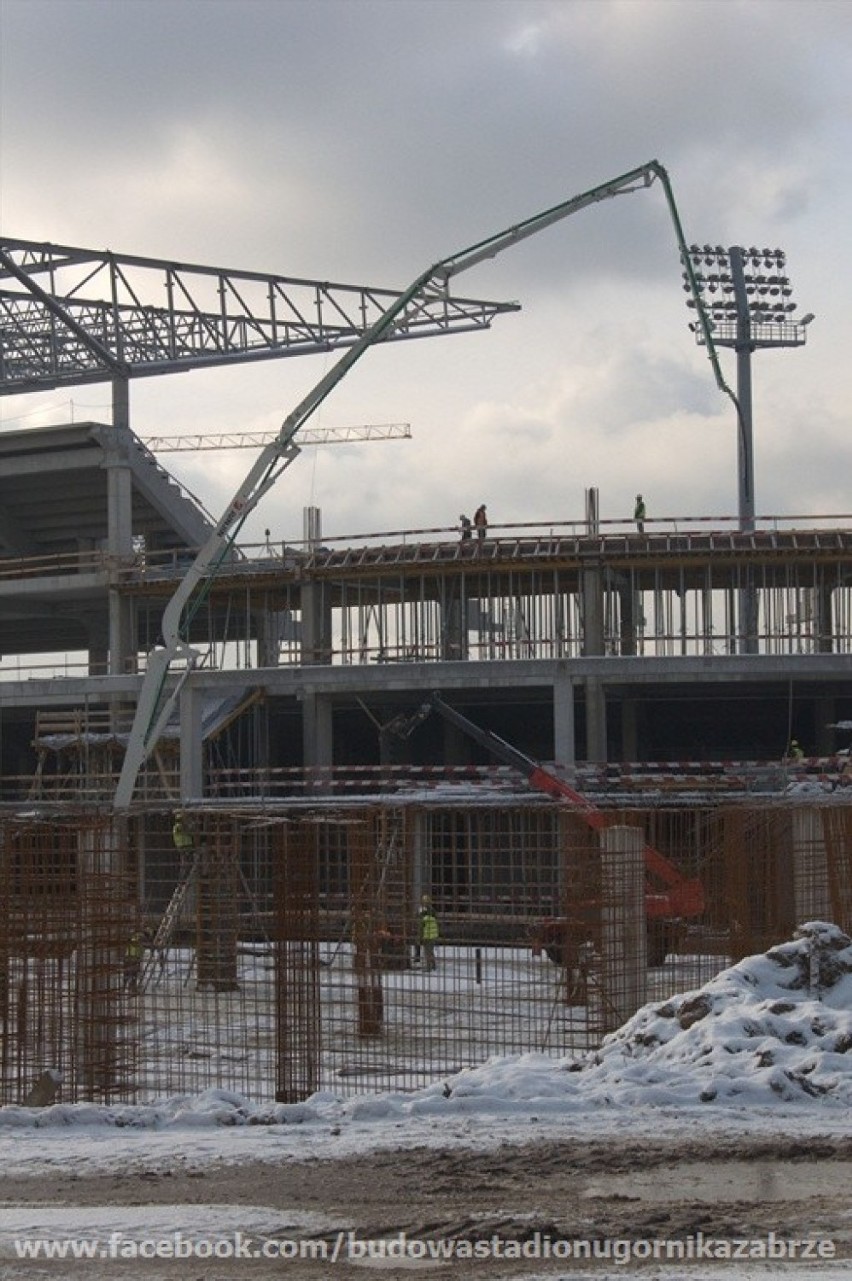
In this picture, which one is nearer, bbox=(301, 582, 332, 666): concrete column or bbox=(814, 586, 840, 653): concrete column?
bbox=(301, 582, 332, 666): concrete column

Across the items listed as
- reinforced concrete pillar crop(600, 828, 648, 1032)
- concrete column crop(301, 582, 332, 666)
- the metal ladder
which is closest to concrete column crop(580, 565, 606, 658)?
concrete column crop(301, 582, 332, 666)

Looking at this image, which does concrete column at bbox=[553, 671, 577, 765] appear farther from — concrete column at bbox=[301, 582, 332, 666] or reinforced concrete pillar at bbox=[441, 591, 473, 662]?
concrete column at bbox=[301, 582, 332, 666]

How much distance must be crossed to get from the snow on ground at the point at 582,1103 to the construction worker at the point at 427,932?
2474mm

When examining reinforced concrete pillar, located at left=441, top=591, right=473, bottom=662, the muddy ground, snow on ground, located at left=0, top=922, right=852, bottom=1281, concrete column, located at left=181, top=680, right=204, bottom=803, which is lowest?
the muddy ground

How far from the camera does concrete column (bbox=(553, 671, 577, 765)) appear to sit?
38688 mm

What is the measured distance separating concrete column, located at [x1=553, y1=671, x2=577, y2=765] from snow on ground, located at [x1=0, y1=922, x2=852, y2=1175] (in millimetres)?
26328

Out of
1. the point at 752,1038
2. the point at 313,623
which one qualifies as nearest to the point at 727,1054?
the point at 752,1038

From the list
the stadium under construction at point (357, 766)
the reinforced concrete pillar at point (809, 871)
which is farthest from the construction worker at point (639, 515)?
the reinforced concrete pillar at point (809, 871)

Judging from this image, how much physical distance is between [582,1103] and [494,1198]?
83.5 inches

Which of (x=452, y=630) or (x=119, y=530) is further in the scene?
(x=119, y=530)

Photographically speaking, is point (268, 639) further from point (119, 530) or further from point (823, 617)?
point (823, 617)

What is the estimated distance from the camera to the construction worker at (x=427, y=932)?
14548 millimetres

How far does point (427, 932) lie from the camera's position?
15.5 meters

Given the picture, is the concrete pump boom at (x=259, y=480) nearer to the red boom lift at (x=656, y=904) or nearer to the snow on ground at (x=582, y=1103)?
the red boom lift at (x=656, y=904)
